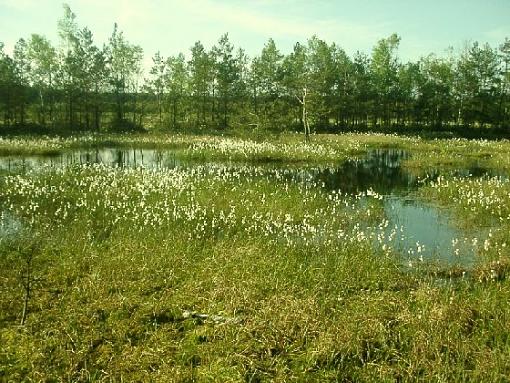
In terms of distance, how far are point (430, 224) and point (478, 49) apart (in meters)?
61.8

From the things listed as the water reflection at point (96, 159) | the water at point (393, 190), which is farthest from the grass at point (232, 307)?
the water reflection at point (96, 159)

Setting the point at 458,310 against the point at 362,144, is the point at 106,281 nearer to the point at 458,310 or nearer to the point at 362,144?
the point at 458,310

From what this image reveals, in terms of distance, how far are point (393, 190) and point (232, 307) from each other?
13.9m

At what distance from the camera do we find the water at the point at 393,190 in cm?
1034

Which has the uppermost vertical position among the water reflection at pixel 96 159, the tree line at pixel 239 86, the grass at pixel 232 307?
the tree line at pixel 239 86

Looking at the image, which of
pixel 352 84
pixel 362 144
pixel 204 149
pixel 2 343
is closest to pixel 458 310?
pixel 2 343

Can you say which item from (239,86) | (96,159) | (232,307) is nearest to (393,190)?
(232,307)

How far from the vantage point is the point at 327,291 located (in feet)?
25.1

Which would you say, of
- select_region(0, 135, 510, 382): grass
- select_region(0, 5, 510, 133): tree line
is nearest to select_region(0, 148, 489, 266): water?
select_region(0, 135, 510, 382): grass

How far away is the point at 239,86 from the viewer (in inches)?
2288

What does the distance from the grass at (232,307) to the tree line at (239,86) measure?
37.8 m

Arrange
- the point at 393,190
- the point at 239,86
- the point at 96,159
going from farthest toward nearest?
1. the point at 239,86
2. the point at 96,159
3. the point at 393,190

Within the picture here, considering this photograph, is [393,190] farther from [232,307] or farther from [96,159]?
[96,159]

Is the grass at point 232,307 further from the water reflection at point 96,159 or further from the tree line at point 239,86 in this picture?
the tree line at point 239,86
